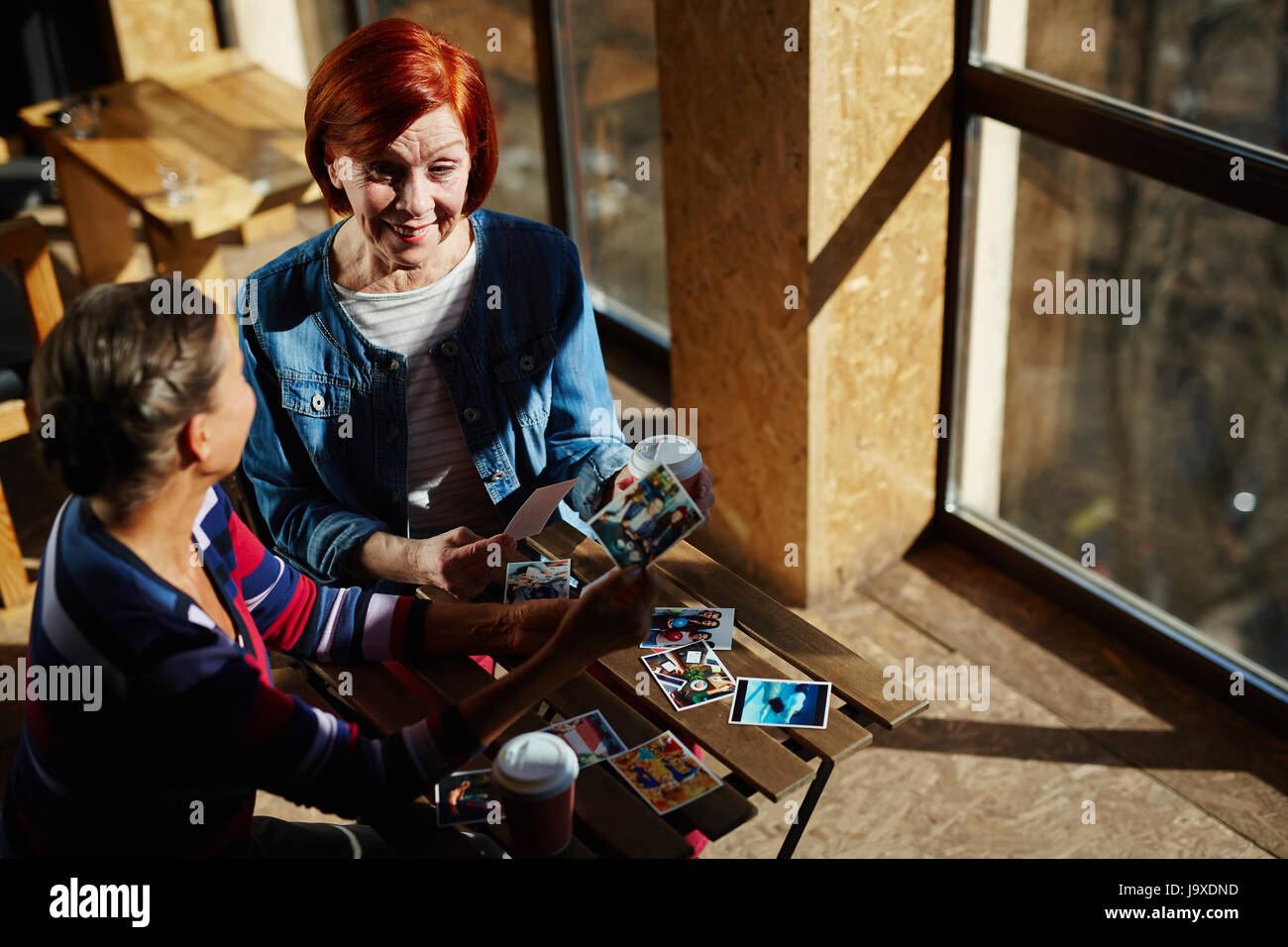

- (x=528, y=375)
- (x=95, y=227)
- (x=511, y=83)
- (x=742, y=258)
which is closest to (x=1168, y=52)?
(x=742, y=258)

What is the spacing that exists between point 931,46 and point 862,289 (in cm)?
74

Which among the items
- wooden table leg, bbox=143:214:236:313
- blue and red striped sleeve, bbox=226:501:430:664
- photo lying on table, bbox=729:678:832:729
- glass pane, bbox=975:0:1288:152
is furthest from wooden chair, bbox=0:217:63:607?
glass pane, bbox=975:0:1288:152

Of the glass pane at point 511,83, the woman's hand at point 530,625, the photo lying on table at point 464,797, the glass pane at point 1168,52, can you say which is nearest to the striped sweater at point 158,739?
the photo lying on table at point 464,797

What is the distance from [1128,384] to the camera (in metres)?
4.86

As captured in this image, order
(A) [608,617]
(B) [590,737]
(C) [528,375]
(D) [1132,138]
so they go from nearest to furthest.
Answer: (A) [608,617], (B) [590,737], (C) [528,375], (D) [1132,138]

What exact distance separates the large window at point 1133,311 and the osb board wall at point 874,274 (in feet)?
0.42

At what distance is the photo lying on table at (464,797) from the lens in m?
2.08

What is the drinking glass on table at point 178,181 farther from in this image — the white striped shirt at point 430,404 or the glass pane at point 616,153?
the white striped shirt at point 430,404

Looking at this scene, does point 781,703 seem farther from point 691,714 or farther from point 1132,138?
point 1132,138

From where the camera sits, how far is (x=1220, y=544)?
480cm

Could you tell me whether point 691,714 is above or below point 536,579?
below

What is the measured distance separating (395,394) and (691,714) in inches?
35.6

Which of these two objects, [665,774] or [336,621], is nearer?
[665,774]

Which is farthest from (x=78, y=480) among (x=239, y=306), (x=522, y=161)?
(x=522, y=161)
